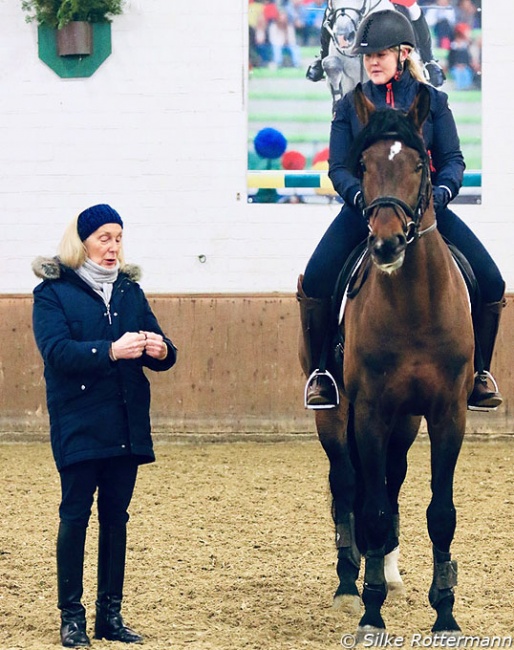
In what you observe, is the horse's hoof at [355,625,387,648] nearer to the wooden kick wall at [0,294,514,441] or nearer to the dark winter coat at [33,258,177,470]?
the dark winter coat at [33,258,177,470]

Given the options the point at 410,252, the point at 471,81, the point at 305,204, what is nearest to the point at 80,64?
the point at 305,204

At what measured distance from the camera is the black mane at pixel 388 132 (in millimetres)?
4391

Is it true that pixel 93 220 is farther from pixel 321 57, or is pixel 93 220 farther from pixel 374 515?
pixel 321 57

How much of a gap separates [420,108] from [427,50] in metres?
5.94

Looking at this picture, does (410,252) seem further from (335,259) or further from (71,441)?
(71,441)

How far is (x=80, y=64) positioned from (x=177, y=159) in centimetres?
118

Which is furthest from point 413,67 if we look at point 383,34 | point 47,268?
point 47,268

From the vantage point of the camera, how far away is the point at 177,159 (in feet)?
34.1

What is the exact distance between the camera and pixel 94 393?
4.48 metres

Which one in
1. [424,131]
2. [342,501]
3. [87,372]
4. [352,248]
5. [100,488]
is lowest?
[342,501]

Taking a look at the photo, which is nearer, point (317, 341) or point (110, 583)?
point (110, 583)

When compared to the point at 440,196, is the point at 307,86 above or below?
above

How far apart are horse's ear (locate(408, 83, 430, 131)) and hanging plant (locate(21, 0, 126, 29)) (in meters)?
6.21

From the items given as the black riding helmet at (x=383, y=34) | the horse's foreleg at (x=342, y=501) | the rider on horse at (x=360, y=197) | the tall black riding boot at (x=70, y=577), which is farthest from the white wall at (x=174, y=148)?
the tall black riding boot at (x=70, y=577)
